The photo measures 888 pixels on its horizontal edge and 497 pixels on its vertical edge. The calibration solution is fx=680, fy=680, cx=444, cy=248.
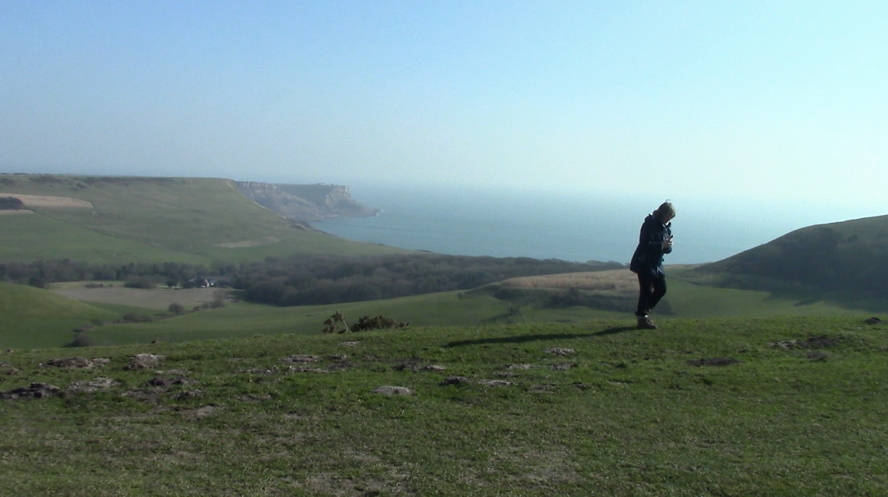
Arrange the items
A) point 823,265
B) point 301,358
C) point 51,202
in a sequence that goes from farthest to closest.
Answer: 1. point 51,202
2. point 823,265
3. point 301,358

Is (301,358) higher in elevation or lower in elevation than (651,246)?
lower

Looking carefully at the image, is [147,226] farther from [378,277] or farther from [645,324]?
[645,324]

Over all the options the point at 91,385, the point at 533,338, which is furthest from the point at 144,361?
the point at 533,338

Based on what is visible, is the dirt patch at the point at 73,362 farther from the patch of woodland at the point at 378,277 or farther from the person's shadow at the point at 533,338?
the patch of woodland at the point at 378,277

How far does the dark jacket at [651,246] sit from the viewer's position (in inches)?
618

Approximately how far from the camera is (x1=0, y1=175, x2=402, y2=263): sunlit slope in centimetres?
9812

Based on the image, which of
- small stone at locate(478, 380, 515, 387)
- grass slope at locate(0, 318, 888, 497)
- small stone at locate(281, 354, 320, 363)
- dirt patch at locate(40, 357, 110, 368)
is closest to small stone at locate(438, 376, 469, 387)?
grass slope at locate(0, 318, 888, 497)

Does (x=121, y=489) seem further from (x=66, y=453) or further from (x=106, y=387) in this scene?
(x=106, y=387)

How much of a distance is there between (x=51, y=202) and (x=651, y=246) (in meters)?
127

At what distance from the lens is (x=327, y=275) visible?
3255 inches

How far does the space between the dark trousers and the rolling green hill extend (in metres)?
29.3

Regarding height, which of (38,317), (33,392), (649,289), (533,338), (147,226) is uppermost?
(649,289)

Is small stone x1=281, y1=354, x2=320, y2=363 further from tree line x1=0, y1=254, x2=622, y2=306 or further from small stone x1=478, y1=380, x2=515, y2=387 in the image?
tree line x1=0, y1=254, x2=622, y2=306

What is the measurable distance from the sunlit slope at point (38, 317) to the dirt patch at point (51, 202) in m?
73.3
